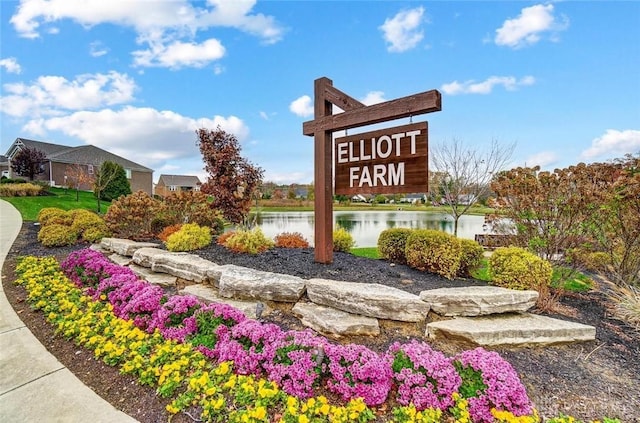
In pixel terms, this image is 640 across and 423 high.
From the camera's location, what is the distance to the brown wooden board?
368 centimetres

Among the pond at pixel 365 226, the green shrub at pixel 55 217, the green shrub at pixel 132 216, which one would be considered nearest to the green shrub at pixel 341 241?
the pond at pixel 365 226

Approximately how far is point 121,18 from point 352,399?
7039mm

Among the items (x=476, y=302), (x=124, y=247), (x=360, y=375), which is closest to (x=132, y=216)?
(x=124, y=247)

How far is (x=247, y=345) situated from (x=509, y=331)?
2.22 meters

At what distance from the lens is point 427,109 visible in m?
3.52

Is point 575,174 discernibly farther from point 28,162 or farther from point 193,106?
point 28,162

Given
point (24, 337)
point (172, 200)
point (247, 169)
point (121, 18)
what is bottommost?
point (24, 337)

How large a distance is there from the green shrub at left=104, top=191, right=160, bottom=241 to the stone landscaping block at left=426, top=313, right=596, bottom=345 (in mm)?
6437

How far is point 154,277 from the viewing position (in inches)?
173

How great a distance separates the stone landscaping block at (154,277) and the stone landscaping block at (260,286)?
3.53ft

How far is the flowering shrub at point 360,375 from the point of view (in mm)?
1966

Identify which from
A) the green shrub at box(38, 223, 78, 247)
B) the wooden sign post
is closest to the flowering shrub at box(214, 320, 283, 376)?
the wooden sign post

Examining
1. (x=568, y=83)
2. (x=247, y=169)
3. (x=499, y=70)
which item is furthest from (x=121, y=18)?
(x=568, y=83)

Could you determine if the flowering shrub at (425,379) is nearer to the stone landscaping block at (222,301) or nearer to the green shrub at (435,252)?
the stone landscaping block at (222,301)
